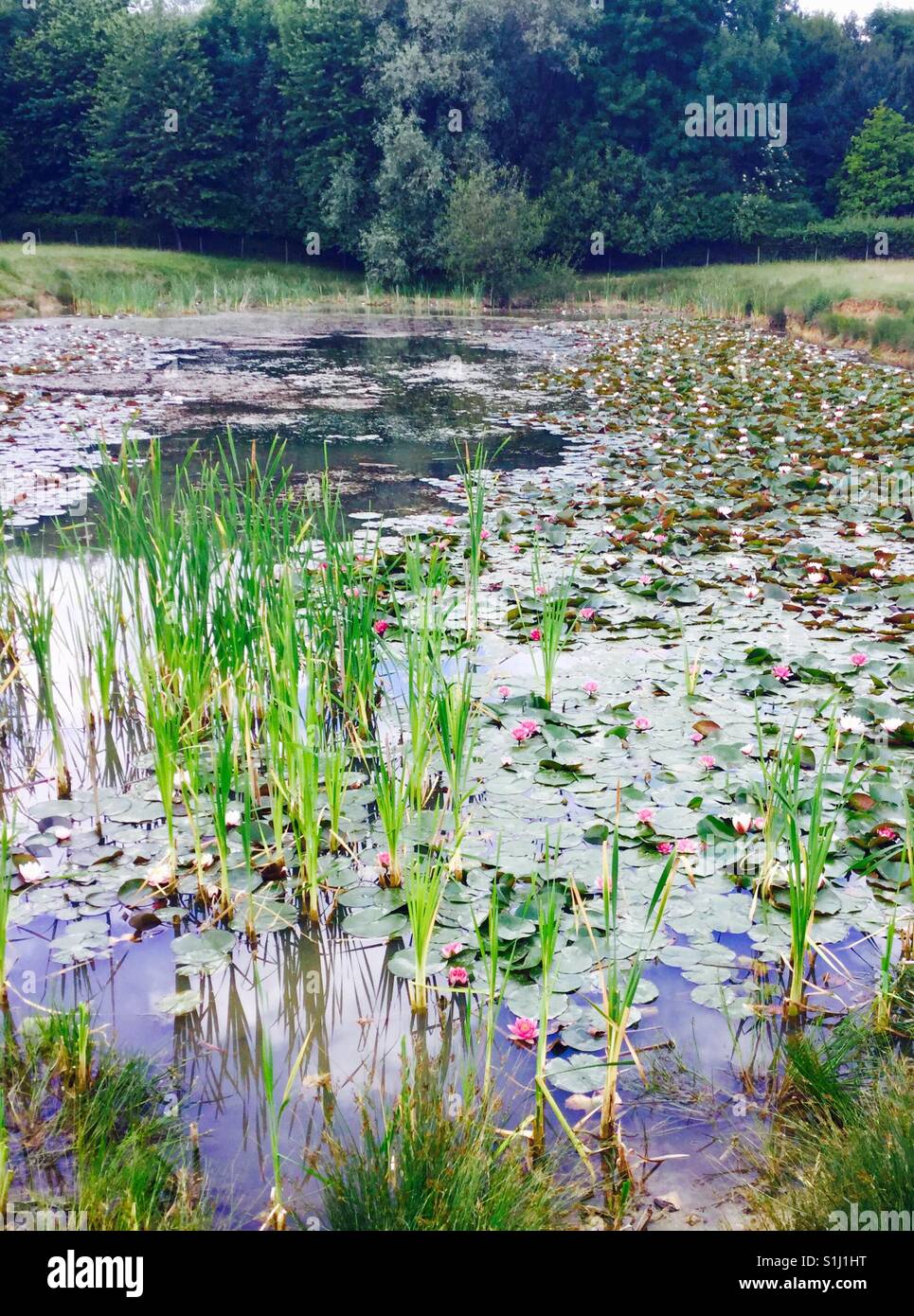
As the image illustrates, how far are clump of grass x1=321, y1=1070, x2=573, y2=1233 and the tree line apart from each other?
26.4m

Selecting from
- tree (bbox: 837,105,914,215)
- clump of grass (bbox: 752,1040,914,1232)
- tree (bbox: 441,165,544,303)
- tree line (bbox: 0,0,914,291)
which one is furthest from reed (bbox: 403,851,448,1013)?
tree (bbox: 837,105,914,215)

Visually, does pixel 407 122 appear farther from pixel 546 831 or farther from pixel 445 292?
pixel 546 831

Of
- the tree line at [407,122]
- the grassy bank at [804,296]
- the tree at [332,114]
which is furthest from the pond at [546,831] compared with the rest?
the tree at [332,114]

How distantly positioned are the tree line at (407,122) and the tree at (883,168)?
0.33 feet

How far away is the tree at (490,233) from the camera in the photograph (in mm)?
23922

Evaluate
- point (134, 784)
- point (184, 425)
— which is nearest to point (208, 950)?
point (134, 784)

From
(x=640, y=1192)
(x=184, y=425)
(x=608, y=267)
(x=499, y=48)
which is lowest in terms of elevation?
(x=640, y=1192)

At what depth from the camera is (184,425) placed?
861 cm

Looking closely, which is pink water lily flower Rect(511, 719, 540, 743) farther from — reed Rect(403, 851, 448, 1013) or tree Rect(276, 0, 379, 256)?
tree Rect(276, 0, 379, 256)

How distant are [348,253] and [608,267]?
27.8 ft

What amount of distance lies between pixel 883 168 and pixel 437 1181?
41.2 metres

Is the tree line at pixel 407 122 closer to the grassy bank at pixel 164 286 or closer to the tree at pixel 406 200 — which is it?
the tree at pixel 406 200

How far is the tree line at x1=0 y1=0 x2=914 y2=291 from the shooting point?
26.7 meters
